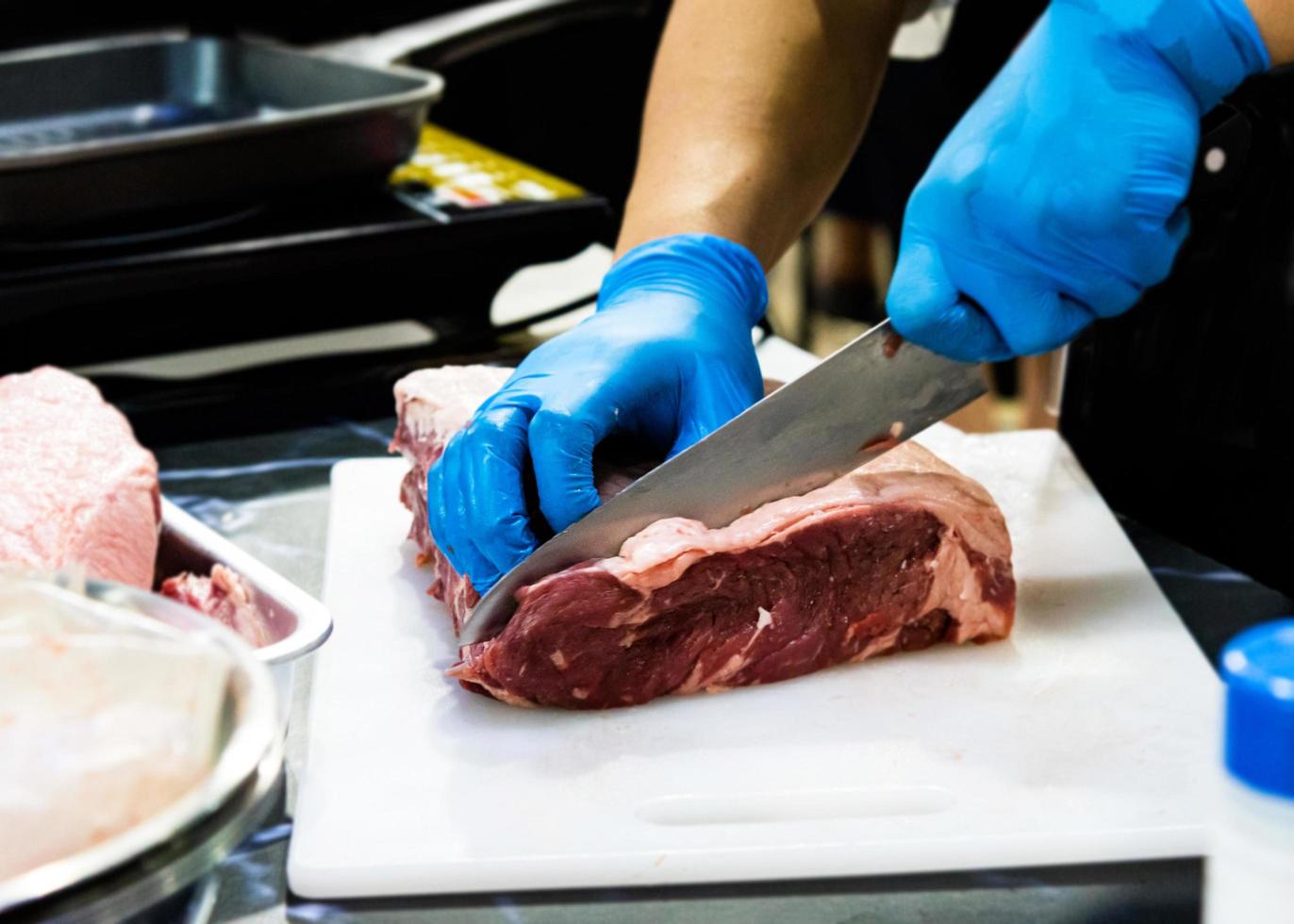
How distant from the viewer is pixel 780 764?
1.34 meters

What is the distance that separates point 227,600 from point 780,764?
58 centimetres

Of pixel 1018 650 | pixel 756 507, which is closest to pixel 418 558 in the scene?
pixel 756 507

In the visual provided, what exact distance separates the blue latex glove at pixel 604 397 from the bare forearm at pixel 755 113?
0.17m

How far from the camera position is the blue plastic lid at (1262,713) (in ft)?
2.42

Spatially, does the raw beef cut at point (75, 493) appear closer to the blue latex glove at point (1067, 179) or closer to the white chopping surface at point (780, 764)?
the white chopping surface at point (780, 764)

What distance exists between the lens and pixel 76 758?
0.79 meters

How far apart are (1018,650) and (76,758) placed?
1.03 meters

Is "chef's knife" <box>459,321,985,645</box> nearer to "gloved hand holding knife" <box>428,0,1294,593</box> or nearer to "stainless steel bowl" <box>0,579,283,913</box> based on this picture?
"gloved hand holding knife" <box>428,0,1294,593</box>

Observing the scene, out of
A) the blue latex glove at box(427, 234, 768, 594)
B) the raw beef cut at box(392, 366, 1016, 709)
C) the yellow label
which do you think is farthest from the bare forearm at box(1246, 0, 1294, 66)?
the yellow label

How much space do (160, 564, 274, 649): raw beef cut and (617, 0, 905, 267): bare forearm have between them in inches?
32.8

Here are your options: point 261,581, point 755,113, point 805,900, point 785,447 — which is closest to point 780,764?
point 805,900

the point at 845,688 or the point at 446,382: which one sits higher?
the point at 446,382

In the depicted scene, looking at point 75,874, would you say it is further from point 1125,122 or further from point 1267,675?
point 1125,122

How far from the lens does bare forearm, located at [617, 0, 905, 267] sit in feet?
6.70
